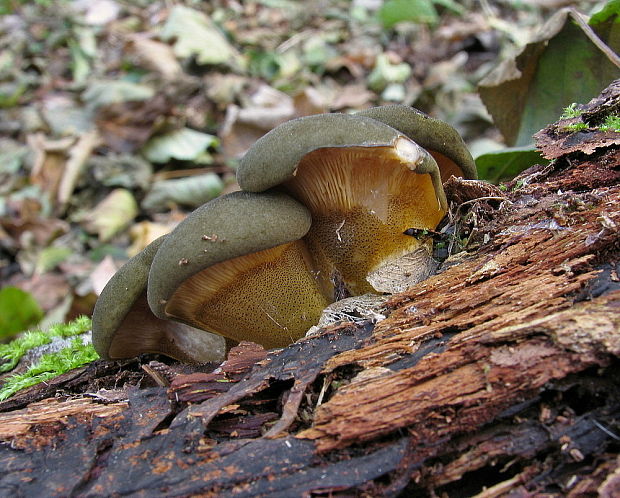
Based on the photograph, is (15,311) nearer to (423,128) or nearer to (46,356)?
(46,356)

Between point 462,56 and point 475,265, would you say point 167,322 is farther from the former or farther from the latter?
point 462,56

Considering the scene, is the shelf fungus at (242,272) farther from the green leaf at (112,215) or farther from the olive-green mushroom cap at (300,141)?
the green leaf at (112,215)

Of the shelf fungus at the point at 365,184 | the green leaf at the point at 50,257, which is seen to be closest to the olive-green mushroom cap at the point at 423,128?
the shelf fungus at the point at 365,184

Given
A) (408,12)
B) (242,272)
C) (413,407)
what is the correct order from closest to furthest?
(413,407) < (242,272) < (408,12)

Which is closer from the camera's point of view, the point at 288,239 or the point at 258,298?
the point at 288,239

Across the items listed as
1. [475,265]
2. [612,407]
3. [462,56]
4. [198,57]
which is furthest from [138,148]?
[612,407]

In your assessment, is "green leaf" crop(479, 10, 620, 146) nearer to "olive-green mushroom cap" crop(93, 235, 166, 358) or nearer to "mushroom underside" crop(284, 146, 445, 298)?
"mushroom underside" crop(284, 146, 445, 298)

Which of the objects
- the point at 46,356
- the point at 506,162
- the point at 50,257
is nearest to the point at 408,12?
the point at 506,162
